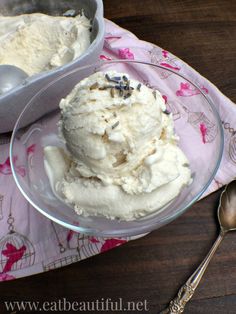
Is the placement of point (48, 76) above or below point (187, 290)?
above

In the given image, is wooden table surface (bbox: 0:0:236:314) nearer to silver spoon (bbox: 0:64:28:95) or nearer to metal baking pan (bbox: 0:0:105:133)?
metal baking pan (bbox: 0:0:105:133)

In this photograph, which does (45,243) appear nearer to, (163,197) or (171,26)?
(163,197)

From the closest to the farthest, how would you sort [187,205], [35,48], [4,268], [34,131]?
[187,205]
[4,268]
[34,131]
[35,48]

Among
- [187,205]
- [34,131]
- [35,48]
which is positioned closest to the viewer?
[187,205]

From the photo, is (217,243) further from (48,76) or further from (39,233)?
(48,76)

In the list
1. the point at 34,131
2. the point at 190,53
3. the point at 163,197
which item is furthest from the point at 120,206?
the point at 190,53

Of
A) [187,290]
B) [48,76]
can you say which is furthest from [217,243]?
[48,76]

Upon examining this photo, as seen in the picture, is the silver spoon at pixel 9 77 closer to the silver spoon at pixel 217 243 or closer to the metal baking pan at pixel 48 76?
the metal baking pan at pixel 48 76
